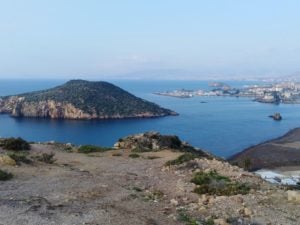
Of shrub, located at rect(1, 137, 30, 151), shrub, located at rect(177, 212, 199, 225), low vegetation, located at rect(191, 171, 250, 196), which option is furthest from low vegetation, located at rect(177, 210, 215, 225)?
shrub, located at rect(1, 137, 30, 151)

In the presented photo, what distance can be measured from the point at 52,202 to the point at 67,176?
4.26m

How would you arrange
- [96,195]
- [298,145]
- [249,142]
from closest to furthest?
[96,195]
[298,145]
[249,142]

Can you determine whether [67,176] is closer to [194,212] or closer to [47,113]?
[194,212]

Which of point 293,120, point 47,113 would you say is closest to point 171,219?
point 47,113

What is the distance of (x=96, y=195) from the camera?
13.7 m

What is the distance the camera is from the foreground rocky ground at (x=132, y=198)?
11141 mm

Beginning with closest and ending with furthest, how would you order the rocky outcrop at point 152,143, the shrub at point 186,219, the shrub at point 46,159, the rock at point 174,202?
the shrub at point 186,219, the rock at point 174,202, the shrub at point 46,159, the rocky outcrop at point 152,143

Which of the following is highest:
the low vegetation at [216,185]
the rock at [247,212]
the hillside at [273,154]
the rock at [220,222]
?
the rock at [220,222]

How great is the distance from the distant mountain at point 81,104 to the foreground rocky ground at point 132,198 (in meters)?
104

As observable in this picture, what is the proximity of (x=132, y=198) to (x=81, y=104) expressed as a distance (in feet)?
373

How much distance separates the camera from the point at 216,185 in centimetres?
1549

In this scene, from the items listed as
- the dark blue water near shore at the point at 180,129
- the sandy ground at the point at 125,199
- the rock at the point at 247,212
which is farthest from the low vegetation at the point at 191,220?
the dark blue water near shore at the point at 180,129

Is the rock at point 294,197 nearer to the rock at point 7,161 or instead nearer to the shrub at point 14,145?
the rock at point 7,161

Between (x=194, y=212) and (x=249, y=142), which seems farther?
(x=249, y=142)
